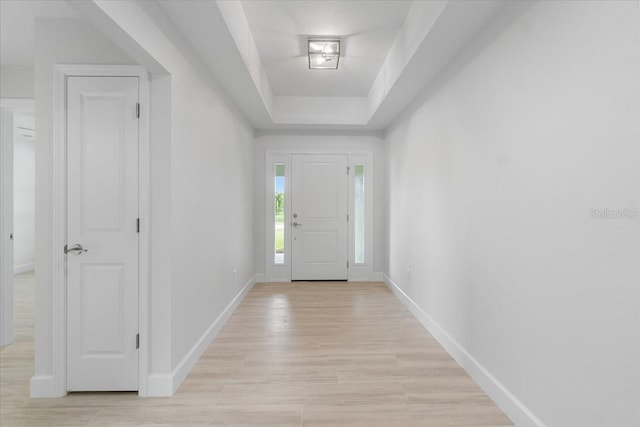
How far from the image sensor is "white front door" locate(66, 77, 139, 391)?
93.2 inches

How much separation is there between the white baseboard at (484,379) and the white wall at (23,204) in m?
7.23

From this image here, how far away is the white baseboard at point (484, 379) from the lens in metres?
1.97

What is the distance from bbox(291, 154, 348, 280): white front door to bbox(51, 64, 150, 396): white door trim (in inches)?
140

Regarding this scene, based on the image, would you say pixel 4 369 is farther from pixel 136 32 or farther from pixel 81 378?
pixel 136 32

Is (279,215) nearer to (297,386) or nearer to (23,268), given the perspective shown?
(297,386)

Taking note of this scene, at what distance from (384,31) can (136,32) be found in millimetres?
2153

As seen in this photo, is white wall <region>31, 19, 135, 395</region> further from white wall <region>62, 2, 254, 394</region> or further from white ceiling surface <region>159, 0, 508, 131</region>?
white ceiling surface <region>159, 0, 508, 131</region>

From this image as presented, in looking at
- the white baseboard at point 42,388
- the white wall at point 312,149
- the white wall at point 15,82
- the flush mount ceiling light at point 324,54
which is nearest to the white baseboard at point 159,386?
the white baseboard at point 42,388

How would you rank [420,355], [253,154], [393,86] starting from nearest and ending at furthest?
[420,355] < [393,86] < [253,154]

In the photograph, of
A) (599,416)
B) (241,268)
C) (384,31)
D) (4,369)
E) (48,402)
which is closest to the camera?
(599,416)

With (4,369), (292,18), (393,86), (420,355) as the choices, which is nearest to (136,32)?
(292,18)

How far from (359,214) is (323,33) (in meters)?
3.16

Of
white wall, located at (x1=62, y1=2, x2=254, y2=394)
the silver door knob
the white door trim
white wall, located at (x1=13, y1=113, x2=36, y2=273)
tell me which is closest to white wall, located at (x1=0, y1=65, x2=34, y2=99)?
the white door trim

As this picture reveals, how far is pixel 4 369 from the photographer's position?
9.00 feet
